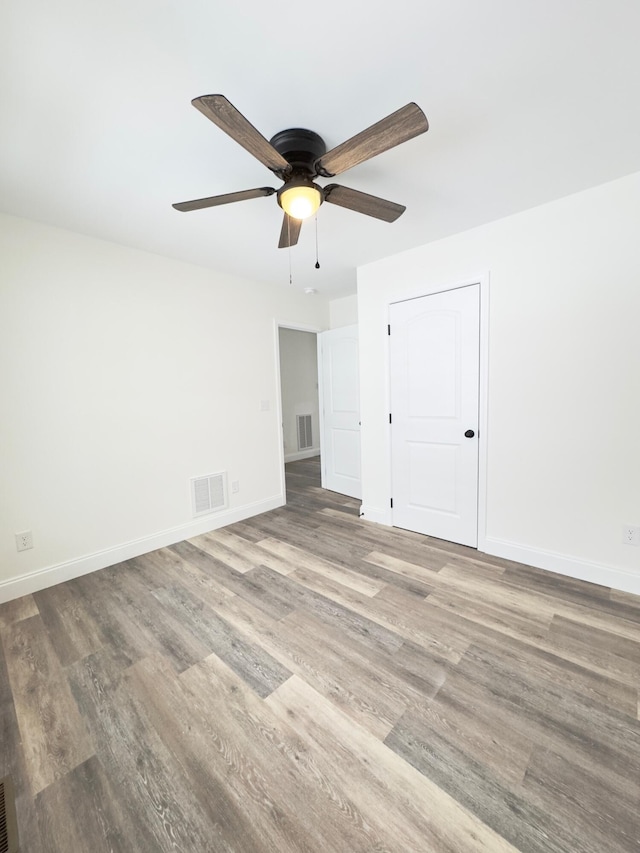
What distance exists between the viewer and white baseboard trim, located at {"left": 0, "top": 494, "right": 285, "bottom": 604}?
7.63 feet

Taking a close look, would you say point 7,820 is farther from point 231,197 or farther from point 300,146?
point 300,146

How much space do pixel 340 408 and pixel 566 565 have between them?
2.63 metres

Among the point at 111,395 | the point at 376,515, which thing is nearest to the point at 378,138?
the point at 111,395

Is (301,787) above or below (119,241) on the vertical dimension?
below

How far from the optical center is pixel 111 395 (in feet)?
8.80

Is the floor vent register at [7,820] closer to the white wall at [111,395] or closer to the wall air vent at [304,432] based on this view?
the white wall at [111,395]

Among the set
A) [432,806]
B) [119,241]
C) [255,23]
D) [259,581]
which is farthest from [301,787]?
[119,241]

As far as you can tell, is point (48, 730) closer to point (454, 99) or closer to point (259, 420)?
point (259, 420)

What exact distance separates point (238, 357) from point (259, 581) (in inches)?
85.3

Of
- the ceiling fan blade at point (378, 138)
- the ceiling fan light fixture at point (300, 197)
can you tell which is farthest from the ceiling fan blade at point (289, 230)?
the ceiling fan blade at point (378, 138)

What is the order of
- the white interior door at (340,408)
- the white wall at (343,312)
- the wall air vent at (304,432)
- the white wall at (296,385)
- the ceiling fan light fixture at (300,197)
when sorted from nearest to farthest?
1. the ceiling fan light fixture at (300,197)
2. the white interior door at (340,408)
3. the white wall at (343,312)
4. the white wall at (296,385)
5. the wall air vent at (304,432)

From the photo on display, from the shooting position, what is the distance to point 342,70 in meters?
1.27

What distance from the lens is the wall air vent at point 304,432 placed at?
652cm

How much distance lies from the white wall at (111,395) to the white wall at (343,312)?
1.07m
